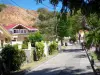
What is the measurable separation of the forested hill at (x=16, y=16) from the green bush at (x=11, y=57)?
12066cm

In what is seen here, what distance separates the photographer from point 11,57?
64.9 ft

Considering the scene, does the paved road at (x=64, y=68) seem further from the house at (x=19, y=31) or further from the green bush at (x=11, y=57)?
the house at (x=19, y=31)

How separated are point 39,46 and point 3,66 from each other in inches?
550

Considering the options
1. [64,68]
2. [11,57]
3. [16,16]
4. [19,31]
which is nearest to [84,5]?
[11,57]

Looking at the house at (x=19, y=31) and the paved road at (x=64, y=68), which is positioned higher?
the house at (x=19, y=31)

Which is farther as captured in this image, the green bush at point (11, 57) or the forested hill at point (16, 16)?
the forested hill at point (16, 16)

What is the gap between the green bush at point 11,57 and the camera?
19.3 meters

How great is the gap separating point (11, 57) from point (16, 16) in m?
140

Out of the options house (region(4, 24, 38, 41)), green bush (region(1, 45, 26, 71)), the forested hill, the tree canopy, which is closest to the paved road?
green bush (region(1, 45, 26, 71))

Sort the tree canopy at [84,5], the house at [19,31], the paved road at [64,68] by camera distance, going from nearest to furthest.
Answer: the tree canopy at [84,5] → the paved road at [64,68] → the house at [19,31]

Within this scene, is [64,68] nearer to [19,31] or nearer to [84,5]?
[84,5]

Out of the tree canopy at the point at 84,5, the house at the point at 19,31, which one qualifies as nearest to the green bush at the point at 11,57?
the tree canopy at the point at 84,5

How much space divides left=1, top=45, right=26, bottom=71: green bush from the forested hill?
12066 cm

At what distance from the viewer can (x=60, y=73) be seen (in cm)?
1889
